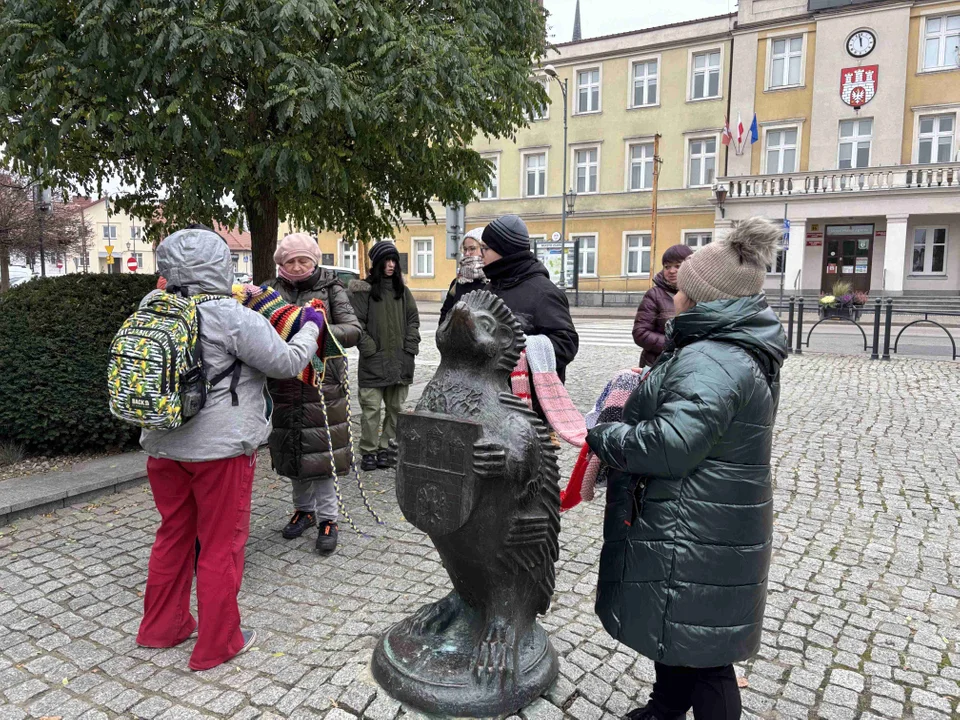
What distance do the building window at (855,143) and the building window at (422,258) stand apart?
18.6m

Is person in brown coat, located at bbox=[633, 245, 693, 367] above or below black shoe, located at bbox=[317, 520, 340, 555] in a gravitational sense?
above

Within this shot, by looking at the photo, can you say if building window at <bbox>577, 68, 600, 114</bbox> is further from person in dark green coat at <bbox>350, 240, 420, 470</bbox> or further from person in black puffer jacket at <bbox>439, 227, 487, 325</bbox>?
person in black puffer jacket at <bbox>439, 227, 487, 325</bbox>

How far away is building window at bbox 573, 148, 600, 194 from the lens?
101 feet

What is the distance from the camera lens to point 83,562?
391cm

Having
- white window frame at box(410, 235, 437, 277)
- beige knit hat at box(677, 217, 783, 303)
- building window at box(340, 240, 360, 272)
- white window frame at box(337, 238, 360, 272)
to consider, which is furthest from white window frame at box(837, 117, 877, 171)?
beige knit hat at box(677, 217, 783, 303)

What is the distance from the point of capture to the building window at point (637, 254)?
29969mm

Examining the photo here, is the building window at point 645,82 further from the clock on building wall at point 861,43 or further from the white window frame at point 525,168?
the clock on building wall at point 861,43

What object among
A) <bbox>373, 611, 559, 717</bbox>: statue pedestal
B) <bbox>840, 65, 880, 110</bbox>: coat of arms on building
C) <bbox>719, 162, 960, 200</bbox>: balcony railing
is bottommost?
<bbox>373, 611, 559, 717</bbox>: statue pedestal

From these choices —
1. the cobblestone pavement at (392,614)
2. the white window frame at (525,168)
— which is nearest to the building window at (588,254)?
the white window frame at (525,168)

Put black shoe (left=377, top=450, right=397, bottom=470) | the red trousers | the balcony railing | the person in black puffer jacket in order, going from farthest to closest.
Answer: the balcony railing, black shoe (left=377, top=450, right=397, bottom=470), the person in black puffer jacket, the red trousers

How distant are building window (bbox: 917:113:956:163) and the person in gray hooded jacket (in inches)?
1160

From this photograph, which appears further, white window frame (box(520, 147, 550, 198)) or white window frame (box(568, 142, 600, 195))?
white window frame (box(520, 147, 550, 198))

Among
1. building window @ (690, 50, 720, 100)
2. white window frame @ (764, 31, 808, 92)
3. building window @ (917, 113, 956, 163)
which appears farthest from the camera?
building window @ (690, 50, 720, 100)

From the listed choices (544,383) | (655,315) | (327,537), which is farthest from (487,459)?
(655,315)
